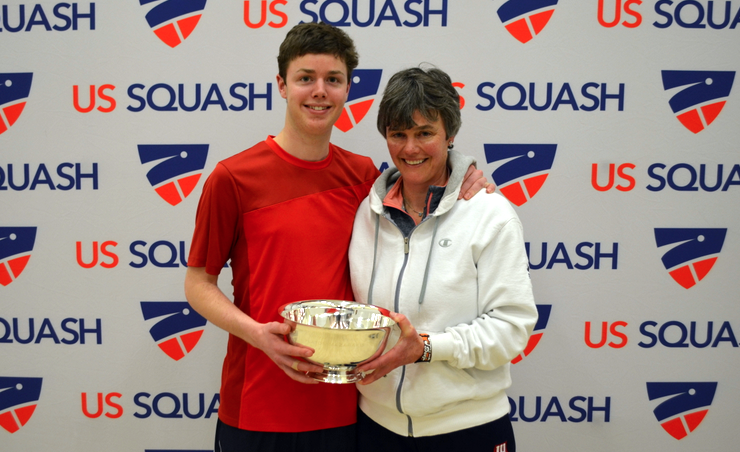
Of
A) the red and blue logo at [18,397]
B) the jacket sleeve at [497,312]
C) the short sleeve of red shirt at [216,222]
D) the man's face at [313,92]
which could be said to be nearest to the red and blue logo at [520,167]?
the jacket sleeve at [497,312]

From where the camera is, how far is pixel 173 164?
7.13ft

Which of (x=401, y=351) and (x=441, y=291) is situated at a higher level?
(x=441, y=291)

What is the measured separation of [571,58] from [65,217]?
2.33 m

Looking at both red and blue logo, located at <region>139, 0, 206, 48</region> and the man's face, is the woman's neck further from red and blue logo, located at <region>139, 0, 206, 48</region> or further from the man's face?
red and blue logo, located at <region>139, 0, 206, 48</region>

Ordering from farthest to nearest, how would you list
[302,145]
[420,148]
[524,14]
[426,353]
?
[524,14] → [302,145] → [420,148] → [426,353]

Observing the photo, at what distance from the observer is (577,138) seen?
2158 mm

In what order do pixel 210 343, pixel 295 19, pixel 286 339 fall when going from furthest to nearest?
1. pixel 210 343
2. pixel 295 19
3. pixel 286 339

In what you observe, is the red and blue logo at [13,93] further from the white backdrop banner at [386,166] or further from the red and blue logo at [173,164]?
the red and blue logo at [173,164]

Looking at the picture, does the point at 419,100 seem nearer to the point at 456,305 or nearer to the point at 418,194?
the point at 418,194

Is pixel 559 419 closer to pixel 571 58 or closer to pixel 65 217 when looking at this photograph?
pixel 571 58

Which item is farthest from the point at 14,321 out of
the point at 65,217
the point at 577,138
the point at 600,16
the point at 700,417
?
the point at 700,417

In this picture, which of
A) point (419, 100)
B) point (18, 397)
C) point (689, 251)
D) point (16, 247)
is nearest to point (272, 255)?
point (419, 100)

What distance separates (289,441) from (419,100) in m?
1.11

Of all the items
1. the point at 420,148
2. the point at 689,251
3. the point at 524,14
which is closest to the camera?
the point at 420,148
